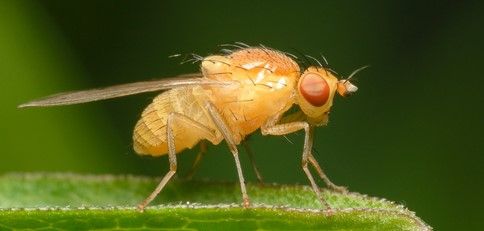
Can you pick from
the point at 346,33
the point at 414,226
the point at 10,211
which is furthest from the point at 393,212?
Answer: the point at 346,33

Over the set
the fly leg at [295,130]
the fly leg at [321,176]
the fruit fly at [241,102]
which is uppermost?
the fruit fly at [241,102]

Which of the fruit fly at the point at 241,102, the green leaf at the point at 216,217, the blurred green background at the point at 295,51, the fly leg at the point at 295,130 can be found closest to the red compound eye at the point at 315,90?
the fruit fly at the point at 241,102

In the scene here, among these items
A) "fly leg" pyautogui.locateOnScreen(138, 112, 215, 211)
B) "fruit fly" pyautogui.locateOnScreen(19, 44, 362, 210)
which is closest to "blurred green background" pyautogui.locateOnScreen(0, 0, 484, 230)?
"fruit fly" pyautogui.locateOnScreen(19, 44, 362, 210)

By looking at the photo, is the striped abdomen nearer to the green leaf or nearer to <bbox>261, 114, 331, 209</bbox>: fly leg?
<bbox>261, 114, 331, 209</bbox>: fly leg

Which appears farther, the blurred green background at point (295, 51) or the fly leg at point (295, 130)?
the blurred green background at point (295, 51)

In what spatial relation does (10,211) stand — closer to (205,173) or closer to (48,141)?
(48,141)

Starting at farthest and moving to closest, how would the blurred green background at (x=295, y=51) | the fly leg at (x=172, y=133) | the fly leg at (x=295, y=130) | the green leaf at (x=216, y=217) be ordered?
the blurred green background at (x=295, y=51) < the fly leg at (x=295, y=130) < the fly leg at (x=172, y=133) < the green leaf at (x=216, y=217)

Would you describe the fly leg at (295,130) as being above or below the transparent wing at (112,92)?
below

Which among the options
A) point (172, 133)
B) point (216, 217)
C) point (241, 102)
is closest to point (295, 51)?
point (241, 102)

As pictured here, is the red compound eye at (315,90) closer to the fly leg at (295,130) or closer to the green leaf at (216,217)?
the fly leg at (295,130)

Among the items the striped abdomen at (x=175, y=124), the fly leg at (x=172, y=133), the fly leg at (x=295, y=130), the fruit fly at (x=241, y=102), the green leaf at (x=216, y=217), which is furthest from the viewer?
the striped abdomen at (x=175, y=124)

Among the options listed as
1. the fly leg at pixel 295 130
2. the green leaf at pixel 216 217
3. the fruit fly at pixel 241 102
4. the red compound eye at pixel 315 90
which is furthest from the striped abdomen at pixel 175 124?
the green leaf at pixel 216 217
